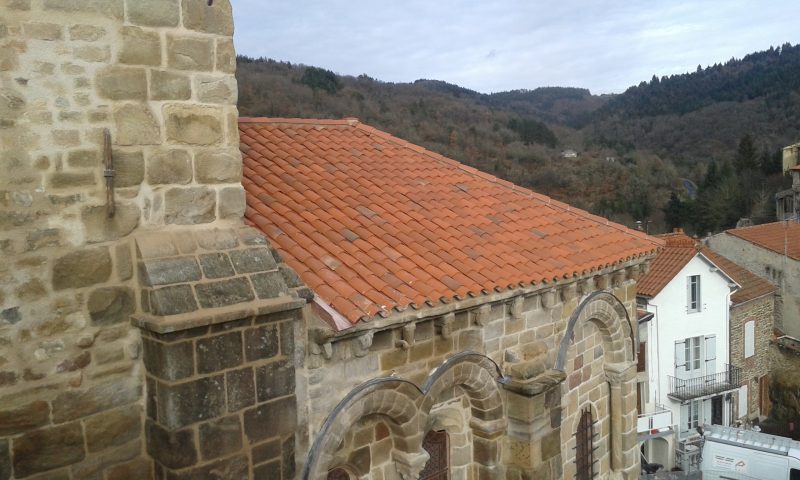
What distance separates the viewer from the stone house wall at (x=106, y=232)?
126 inches

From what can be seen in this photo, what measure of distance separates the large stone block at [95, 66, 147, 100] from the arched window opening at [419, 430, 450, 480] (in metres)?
3.63

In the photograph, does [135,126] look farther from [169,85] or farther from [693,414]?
[693,414]

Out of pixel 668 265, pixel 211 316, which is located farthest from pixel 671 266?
pixel 211 316

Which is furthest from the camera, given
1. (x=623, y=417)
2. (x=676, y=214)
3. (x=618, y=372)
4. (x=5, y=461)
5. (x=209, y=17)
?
(x=676, y=214)

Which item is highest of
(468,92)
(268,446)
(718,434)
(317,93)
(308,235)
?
(468,92)

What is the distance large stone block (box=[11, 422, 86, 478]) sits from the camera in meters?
3.20

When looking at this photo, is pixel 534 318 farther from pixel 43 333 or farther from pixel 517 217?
pixel 43 333

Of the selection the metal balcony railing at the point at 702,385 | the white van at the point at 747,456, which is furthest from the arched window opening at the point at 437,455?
the metal balcony railing at the point at 702,385

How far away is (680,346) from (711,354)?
5.18ft

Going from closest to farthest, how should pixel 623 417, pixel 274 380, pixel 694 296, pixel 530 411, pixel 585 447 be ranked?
pixel 274 380 < pixel 530 411 < pixel 585 447 < pixel 623 417 < pixel 694 296

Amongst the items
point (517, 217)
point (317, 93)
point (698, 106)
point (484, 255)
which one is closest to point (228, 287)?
point (484, 255)

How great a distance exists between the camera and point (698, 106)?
292 feet

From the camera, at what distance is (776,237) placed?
28.5m

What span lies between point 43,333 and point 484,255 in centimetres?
351
